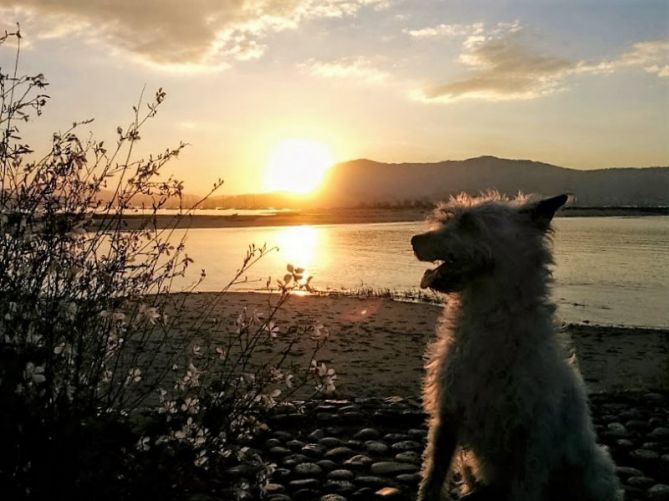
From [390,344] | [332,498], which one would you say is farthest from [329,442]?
[390,344]

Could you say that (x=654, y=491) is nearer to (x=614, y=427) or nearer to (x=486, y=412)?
(x=614, y=427)

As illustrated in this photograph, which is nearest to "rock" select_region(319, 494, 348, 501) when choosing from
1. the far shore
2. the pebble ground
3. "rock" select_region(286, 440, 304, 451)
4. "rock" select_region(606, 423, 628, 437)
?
the pebble ground

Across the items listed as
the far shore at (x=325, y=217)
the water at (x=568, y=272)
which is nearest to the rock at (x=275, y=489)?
the water at (x=568, y=272)

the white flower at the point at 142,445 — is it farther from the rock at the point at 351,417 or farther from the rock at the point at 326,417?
the rock at the point at 351,417

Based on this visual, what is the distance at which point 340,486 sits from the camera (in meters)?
5.61

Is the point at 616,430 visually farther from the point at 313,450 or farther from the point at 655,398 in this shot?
the point at 313,450

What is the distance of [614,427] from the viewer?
720 centimetres

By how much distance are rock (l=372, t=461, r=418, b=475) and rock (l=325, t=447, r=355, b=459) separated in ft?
1.28

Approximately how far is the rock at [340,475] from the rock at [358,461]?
232mm

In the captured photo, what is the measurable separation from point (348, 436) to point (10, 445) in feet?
12.9

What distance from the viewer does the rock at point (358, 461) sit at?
6.12 meters

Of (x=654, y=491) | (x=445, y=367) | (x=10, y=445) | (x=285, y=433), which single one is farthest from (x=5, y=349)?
(x=654, y=491)

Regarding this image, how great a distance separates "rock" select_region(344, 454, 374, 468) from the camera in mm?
6117

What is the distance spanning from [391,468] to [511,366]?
Result: 207 cm
